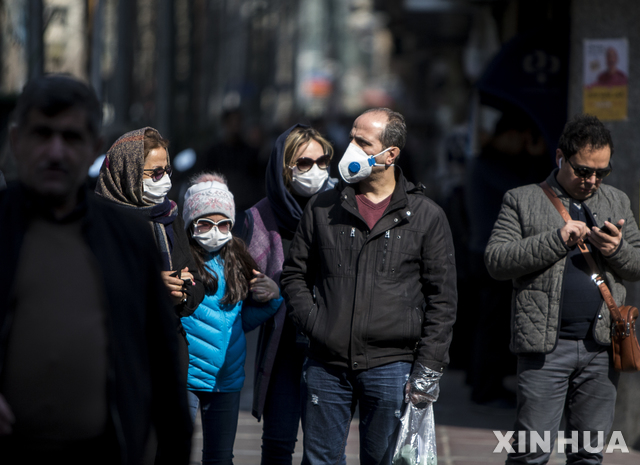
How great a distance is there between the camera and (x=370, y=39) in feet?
258

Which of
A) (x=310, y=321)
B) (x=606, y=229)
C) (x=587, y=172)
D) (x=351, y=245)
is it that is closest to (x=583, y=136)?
(x=587, y=172)

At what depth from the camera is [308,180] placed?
447 centimetres

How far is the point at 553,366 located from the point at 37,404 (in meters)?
2.57

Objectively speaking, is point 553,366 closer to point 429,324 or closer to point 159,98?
point 429,324

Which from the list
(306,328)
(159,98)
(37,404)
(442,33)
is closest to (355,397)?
(306,328)

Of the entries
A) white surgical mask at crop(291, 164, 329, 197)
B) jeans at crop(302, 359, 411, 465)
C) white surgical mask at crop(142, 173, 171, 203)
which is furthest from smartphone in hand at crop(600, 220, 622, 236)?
white surgical mask at crop(142, 173, 171, 203)

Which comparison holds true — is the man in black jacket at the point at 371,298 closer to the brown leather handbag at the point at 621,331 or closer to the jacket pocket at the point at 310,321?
the jacket pocket at the point at 310,321

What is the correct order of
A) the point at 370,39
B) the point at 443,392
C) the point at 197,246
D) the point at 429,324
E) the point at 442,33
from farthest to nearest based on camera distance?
1. the point at 370,39
2. the point at 442,33
3. the point at 443,392
4. the point at 197,246
5. the point at 429,324

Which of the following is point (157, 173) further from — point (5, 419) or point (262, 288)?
point (5, 419)

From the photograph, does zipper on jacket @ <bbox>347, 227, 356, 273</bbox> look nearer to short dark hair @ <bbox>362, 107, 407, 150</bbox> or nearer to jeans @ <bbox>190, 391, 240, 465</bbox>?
short dark hair @ <bbox>362, 107, 407, 150</bbox>

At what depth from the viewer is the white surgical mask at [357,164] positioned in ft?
13.0

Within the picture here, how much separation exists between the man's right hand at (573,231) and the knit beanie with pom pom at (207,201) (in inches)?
57.1

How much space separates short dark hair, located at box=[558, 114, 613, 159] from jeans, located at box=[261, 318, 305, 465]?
151 cm

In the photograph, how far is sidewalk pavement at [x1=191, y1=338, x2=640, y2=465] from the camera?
5.64 m
